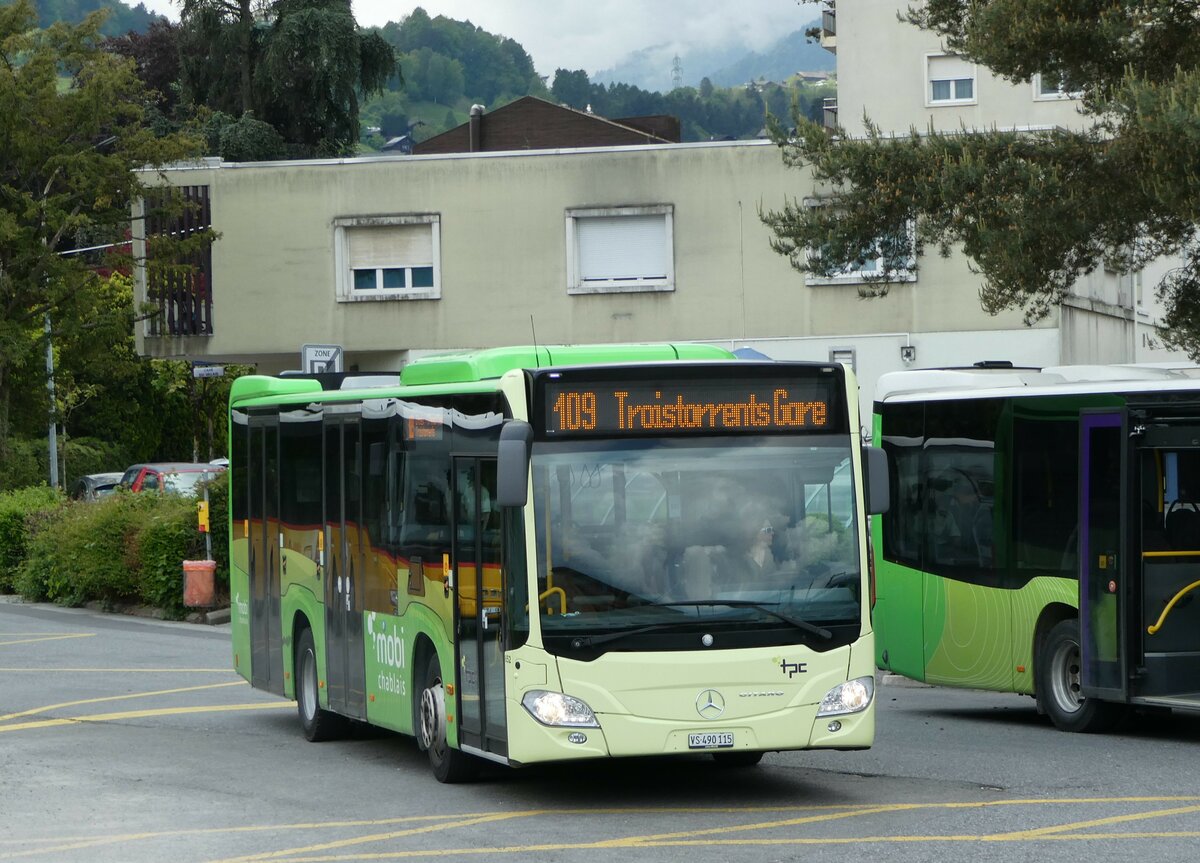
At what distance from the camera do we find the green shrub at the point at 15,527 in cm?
3288

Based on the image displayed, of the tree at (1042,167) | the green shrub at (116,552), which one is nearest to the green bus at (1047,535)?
the tree at (1042,167)

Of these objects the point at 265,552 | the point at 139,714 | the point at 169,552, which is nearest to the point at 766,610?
the point at 265,552

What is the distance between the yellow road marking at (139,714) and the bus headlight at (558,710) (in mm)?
6454

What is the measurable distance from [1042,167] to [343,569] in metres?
8.81

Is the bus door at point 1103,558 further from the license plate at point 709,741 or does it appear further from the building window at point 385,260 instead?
the building window at point 385,260

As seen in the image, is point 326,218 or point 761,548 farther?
point 326,218

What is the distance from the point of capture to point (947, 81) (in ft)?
173

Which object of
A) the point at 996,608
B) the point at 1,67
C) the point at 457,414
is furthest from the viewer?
the point at 1,67

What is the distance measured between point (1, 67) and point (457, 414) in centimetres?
2791

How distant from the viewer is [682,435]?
11.0 m

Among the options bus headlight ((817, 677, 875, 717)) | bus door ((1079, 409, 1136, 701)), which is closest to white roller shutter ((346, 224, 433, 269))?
bus door ((1079, 409, 1136, 701))

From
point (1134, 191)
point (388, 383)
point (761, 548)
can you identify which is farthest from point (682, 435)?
point (1134, 191)

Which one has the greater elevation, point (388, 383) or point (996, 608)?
point (388, 383)

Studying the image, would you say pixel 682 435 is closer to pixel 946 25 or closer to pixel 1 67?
pixel 946 25
